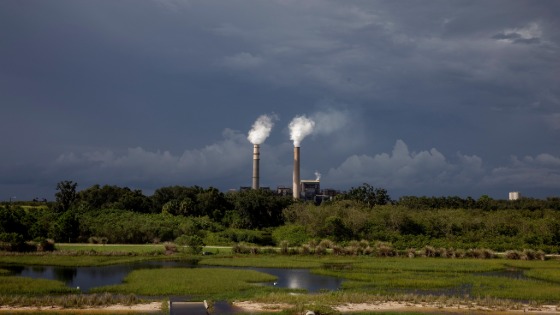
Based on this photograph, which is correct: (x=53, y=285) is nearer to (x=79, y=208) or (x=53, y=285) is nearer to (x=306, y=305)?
(x=306, y=305)

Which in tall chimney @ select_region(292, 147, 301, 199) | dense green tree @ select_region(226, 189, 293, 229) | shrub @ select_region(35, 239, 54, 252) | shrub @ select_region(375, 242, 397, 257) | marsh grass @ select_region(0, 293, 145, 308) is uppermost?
tall chimney @ select_region(292, 147, 301, 199)

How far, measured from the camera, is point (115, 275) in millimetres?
42688

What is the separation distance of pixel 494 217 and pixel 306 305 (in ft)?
176

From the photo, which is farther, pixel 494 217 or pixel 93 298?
pixel 494 217

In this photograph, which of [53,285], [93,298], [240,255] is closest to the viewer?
[93,298]

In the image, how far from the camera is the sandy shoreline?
28.2 meters

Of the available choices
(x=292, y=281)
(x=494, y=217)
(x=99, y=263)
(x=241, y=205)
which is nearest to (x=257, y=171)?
(x=241, y=205)

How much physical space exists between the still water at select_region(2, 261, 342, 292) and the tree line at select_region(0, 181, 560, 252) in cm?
1145

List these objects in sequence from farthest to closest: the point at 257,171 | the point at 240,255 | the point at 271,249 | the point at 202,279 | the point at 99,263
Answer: the point at 257,171 < the point at 271,249 < the point at 240,255 < the point at 99,263 < the point at 202,279

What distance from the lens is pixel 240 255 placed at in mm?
57594

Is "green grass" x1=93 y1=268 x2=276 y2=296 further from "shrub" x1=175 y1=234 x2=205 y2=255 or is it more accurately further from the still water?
"shrub" x1=175 y1=234 x2=205 y2=255

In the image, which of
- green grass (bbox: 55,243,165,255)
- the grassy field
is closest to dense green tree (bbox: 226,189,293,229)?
green grass (bbox: 55,243,165,255)

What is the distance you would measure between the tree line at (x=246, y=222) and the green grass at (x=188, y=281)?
16.6 meters

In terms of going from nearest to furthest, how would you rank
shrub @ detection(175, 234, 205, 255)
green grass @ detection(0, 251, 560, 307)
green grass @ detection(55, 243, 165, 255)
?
green grass @ detection(0, 251, 560, 307)
green grass @ detection(55, 243, 165, 255)
shrub @ detection(175, 234, 205, 255)
